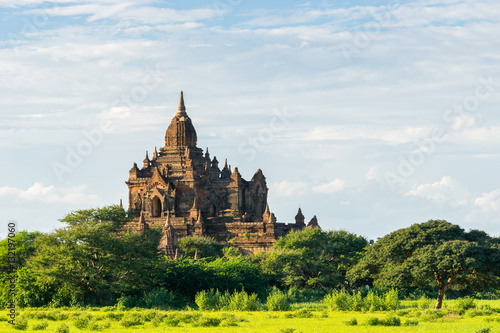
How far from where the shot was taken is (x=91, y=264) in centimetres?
5228

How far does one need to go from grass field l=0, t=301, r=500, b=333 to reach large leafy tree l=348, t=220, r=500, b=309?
281cm

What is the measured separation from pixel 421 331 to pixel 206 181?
164 feet

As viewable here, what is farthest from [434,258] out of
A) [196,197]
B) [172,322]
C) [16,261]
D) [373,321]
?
[196,197]

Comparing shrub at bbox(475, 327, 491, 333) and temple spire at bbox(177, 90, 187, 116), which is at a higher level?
temple spire at bbox(177, 90, 187, 116)

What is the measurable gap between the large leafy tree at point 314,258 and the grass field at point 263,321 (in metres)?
18.1

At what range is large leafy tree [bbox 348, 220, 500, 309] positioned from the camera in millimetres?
47781

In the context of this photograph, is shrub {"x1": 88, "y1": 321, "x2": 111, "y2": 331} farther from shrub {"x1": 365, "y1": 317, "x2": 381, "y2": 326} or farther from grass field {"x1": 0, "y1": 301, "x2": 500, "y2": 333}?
shrub {"x1": 365, "y1": 317, "x2": 381, "y2": 326}

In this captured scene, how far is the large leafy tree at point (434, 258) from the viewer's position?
157 ft

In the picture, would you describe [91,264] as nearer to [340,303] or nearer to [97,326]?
[97,326]

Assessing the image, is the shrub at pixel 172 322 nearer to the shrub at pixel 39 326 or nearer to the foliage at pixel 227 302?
the shrub at pixel 39 326

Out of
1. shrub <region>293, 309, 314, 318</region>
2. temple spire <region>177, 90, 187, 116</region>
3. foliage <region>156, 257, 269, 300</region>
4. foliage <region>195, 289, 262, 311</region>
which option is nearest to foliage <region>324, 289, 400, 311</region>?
shrub <region>293, 309, 314, 318</region>

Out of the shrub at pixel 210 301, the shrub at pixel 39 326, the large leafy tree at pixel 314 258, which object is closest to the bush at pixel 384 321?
the shrub at pixel 210 301

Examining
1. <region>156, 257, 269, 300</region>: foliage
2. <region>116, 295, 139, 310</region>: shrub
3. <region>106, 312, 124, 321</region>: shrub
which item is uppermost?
<region>156, 257, 269, 300</region>: foliage

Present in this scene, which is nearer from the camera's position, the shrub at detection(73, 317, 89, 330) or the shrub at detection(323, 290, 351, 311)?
the shrub at detection(73, 317, 89, 330)
